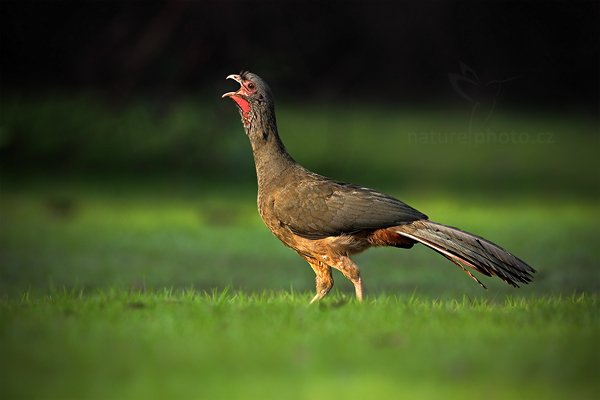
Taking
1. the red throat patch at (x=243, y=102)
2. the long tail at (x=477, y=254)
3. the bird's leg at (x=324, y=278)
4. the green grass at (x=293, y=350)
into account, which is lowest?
the green grass at (x=293, y=350)

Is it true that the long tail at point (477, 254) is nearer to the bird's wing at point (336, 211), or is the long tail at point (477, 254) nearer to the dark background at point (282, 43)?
the bird's wing at point (336, 211)

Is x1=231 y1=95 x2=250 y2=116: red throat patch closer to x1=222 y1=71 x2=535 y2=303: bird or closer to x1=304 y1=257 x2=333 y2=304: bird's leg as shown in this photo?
x1=222 y1=71 x2=535 y2=303: bird

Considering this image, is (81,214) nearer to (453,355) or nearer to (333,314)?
(333,314)

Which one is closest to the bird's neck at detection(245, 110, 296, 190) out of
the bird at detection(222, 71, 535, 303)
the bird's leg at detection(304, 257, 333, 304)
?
the bird at detection(222, 71, 535, 303)

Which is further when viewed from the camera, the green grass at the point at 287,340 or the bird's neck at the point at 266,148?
the bird's neck at the point at 266,148

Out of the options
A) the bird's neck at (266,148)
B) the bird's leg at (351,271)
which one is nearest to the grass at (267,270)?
the bird's leg at (351,271)

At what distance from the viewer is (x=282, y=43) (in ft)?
64.2

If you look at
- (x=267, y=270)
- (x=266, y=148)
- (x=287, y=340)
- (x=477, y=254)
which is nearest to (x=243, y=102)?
(x=266, y=148)

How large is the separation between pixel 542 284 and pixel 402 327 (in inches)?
214

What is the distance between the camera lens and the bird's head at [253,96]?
8953 mm

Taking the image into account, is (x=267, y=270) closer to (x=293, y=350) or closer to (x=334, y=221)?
(x=334, y=221)

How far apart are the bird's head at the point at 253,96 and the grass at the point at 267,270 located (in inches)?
58.4

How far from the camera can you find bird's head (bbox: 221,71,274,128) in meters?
8.95

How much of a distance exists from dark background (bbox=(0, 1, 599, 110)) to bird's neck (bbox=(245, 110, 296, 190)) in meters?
9.33
